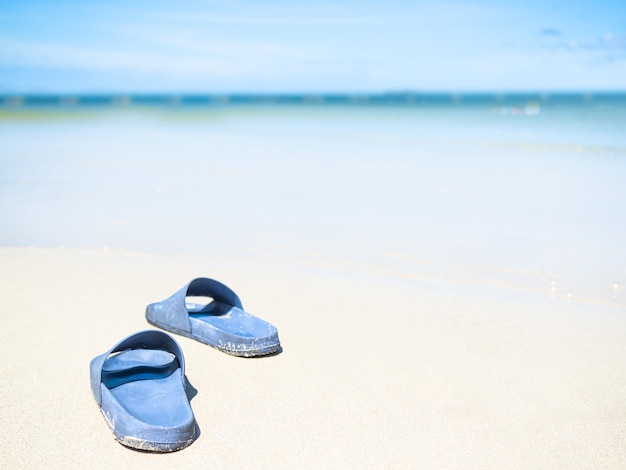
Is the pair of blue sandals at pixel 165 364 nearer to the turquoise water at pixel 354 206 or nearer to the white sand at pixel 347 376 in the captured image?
the white sand at pixel 347 376

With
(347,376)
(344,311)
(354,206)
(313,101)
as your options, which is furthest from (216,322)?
(313,101)

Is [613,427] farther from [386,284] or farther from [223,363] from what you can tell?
[386,284]

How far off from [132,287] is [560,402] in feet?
9.60

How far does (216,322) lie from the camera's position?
136 inches

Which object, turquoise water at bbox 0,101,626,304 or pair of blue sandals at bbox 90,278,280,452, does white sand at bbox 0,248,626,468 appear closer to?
pair of blue sandals at bbox 90,278,280,452

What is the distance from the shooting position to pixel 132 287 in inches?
172

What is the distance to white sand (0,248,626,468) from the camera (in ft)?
7.98

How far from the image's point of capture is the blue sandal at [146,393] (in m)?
2.35


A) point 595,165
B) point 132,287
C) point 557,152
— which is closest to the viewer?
point 132,287

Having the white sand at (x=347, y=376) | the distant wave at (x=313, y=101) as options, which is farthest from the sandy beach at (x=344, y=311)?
the distant wave at (x=313, y=101)

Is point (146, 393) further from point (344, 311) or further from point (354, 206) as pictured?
point (354, 206)

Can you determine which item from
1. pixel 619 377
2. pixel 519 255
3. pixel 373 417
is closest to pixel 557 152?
pixel 519 255

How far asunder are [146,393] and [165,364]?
0.76 feet

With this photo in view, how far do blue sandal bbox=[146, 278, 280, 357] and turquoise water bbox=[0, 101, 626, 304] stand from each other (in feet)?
5.38
